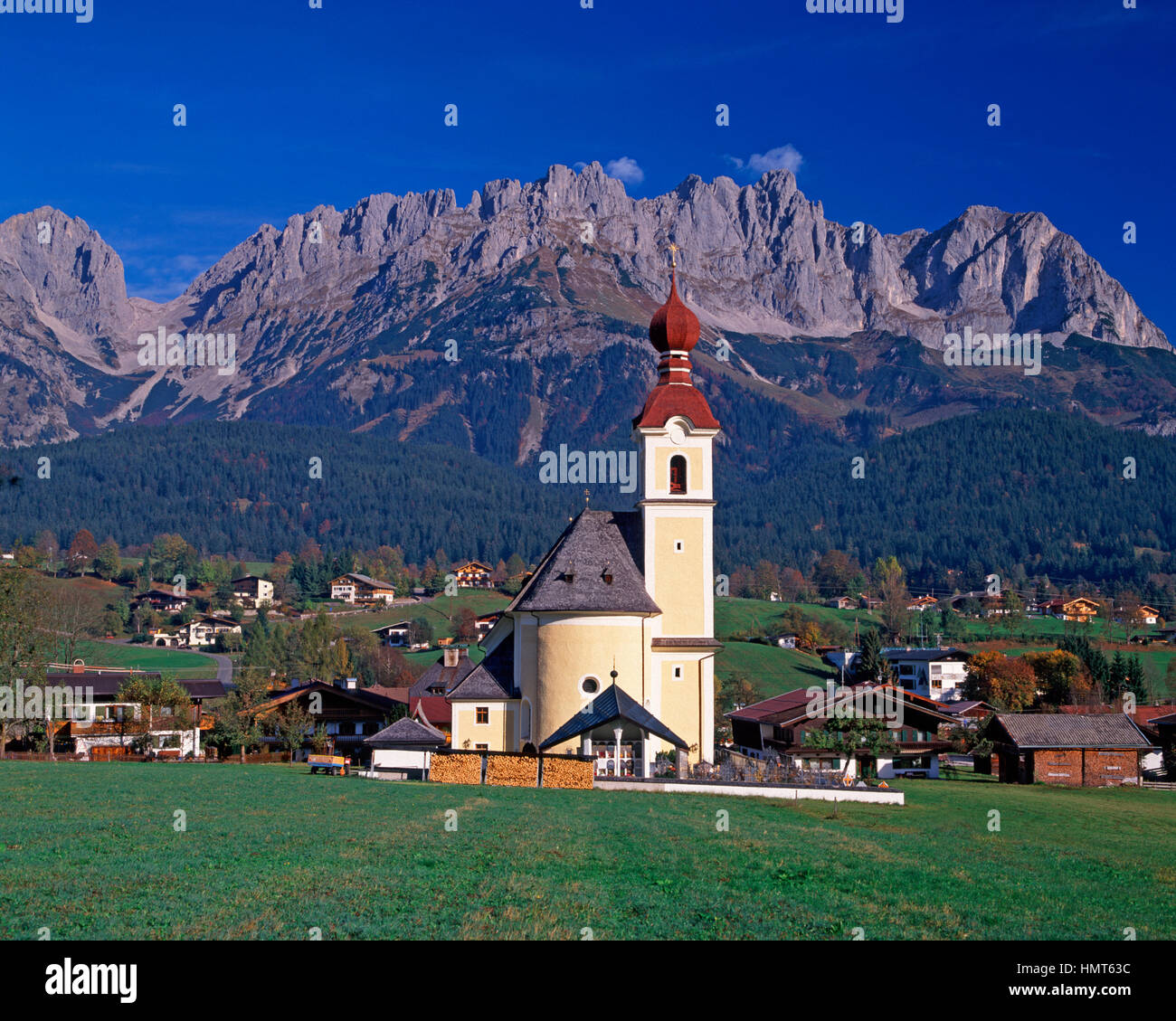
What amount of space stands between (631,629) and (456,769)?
10.3 m

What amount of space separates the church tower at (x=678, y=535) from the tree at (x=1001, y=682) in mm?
58126

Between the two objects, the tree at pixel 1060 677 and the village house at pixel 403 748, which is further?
the tree at pixel 1060 677

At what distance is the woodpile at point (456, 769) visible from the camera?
39219 millimetres

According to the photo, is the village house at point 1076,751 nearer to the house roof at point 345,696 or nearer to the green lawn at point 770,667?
the house roof at point 345,696

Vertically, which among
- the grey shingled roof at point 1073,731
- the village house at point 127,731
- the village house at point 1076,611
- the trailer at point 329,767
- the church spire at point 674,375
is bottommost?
the village house at point 127,731

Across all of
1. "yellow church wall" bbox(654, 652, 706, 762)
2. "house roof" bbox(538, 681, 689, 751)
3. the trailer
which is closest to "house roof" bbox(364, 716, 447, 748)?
the trailer

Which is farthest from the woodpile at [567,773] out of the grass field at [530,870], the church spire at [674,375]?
the church spire at [674,375]

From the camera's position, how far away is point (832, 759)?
61281 millimetres

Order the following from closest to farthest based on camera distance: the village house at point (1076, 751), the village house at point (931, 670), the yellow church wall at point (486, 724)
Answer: the yellow church wall at point (486, 724)
the village house at point (1076, 751)
the village house at point (931, 670)

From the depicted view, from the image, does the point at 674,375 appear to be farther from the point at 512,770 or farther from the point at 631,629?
the point at 512,770

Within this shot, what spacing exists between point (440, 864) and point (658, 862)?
3800mm

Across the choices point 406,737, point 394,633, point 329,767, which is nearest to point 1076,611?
point 394,633

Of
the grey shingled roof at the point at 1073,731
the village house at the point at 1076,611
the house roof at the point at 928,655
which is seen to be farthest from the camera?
the village house at the point at 1076,611

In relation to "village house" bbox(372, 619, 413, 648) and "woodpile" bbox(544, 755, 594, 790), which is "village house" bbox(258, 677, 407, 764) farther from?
"village house" bbox(372, 619, 413, 648)
